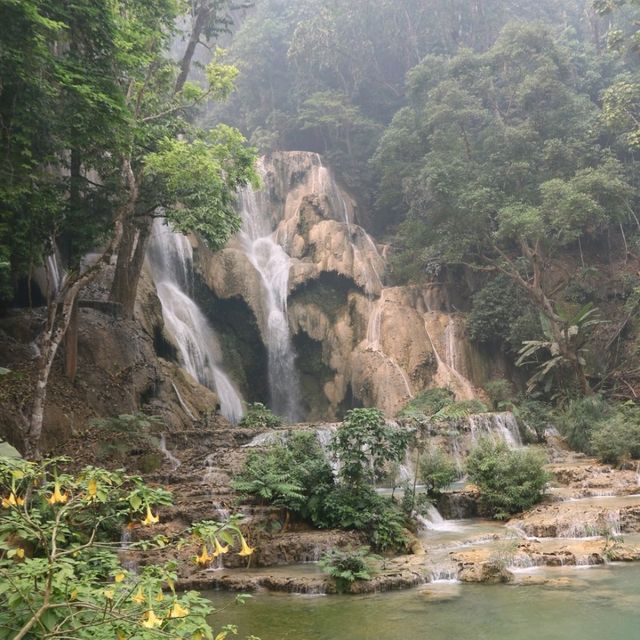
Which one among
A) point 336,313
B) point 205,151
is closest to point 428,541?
point 205,151

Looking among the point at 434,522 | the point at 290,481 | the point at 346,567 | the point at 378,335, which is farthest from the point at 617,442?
the point at 378,335

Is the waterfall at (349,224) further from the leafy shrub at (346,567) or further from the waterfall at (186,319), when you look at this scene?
the leafy shrub at (346,567)

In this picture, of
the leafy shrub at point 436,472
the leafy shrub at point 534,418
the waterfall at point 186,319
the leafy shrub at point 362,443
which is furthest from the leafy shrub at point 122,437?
the leafy shrub at point 534,418

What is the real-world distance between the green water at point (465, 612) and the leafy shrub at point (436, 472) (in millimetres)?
3933

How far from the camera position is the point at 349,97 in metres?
34.0

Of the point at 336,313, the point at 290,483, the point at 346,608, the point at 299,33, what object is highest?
the point at 299,33

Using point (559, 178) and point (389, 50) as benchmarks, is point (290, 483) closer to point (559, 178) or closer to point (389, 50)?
point (559, 178)

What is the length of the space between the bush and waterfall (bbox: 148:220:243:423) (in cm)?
1020

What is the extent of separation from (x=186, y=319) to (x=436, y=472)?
12456mm

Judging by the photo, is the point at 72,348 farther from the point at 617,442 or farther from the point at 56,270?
the point at 617,442

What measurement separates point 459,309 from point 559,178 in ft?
22.2

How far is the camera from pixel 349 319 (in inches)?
952

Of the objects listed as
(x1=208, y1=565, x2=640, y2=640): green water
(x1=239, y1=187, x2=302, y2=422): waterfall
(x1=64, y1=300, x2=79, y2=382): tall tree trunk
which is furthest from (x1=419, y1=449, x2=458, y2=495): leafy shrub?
(x1=239, y1=187, x2=302, y2=422): waterfall

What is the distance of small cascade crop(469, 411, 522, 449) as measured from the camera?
1683 centimetres
